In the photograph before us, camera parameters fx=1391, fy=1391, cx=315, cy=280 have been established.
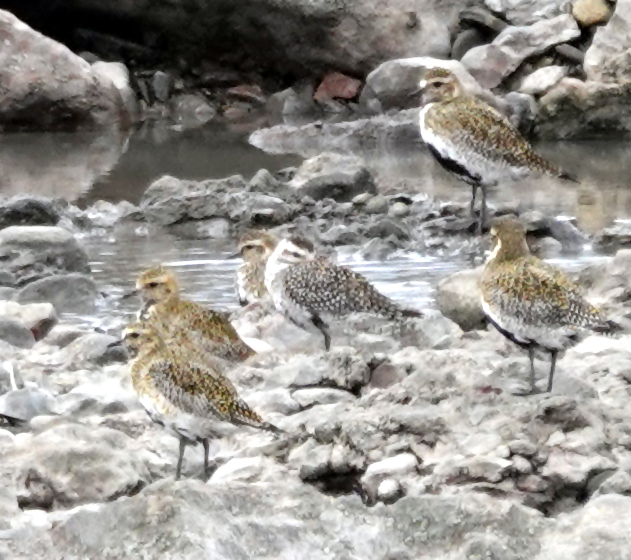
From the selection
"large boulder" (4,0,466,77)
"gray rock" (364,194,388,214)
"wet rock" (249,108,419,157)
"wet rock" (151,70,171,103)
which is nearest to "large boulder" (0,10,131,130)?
"wet rock" (249,108,419,157)

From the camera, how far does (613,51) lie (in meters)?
24.6

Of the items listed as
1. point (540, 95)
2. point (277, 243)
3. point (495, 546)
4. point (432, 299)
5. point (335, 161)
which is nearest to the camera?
point (495, 546)

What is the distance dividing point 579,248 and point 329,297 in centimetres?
525

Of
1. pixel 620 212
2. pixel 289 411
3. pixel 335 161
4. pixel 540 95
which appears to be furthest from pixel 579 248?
pixel 540 95

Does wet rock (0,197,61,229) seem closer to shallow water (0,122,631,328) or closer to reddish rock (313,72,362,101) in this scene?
shallow water (0,122,631,328)

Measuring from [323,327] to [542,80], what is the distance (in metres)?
16.8

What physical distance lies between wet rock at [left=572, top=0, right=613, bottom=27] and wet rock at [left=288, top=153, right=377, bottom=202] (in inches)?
426

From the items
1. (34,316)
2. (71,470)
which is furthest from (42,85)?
(71,470)

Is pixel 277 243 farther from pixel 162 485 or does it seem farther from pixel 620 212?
pixel 620 212

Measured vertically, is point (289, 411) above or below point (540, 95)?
above

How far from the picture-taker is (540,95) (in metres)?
24.5

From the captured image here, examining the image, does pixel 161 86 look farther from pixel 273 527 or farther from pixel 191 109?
pixel 273 527

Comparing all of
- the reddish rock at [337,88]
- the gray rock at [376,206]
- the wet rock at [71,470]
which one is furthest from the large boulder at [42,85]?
the wet rock at [71,470]

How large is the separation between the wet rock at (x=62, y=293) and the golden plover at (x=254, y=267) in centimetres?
174
